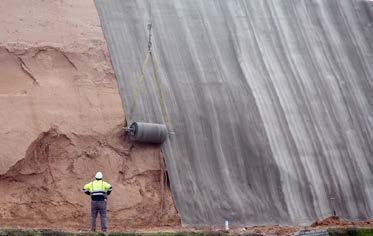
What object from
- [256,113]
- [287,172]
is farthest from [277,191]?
[256,113]

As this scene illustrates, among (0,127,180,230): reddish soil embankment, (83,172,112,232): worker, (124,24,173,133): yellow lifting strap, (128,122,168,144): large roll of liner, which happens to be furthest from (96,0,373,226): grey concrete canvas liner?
(83,172,112,232): worker

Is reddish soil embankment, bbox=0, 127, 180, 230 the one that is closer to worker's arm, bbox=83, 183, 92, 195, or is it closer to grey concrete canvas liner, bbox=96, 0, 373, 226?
grey concrete canvas liner, bbox=96, 0, 373, 226

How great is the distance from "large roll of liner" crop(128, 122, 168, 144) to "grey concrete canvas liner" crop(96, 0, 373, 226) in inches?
16.6

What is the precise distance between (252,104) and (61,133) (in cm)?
504

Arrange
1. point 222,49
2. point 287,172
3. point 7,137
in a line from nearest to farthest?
1. point 7,137
2. point 287,172
3. point 222,49

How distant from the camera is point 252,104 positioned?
20.7 m

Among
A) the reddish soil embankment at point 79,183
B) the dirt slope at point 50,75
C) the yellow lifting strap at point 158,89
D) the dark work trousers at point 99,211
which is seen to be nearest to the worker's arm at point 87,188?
the dark work trousers at point 99,211

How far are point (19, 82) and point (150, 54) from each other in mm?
3321

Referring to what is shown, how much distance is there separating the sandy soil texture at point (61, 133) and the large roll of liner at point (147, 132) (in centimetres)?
27

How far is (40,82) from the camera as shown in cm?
1838

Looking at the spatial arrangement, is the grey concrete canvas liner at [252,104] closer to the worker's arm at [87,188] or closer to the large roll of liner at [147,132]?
the large roll of liner at [147,132]

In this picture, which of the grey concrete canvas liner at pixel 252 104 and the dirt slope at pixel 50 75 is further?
the grey concrete canvas liner at pixel 252 104

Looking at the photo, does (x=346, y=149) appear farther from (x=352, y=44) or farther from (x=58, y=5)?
(x=58, y=5)

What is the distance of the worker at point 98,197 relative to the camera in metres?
16.2
